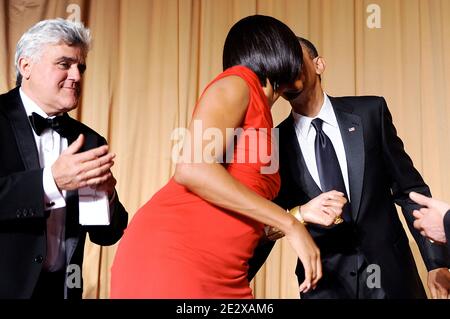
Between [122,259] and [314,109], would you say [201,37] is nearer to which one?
[314,109]

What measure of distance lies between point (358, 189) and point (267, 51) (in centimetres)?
67

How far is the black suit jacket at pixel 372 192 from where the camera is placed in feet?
6.08

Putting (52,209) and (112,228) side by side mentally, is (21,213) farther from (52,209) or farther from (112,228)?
(112,228)

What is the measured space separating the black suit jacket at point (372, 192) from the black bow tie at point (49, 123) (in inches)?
26.4

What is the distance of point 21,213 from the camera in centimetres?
154

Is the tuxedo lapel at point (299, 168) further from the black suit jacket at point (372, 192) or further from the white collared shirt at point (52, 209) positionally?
the white collared shirt at point (52, 209)

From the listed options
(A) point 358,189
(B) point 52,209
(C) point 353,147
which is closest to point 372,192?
(A) point 358,189

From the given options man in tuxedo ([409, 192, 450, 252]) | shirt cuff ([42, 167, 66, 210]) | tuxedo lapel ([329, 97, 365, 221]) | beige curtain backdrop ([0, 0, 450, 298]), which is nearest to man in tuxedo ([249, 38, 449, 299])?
tuxedo lapel ([329, 97, 365, 221])

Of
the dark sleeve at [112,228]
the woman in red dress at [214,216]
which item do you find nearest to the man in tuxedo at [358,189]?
the dark sleeve at [112,228]

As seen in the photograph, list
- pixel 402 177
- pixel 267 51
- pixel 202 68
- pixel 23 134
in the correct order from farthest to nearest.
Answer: pixel 202 68 → pixel 402 177 → pixel 23 134 → pixel 267 51

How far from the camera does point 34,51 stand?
1.80m

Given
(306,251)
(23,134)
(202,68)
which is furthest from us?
(202,68)
